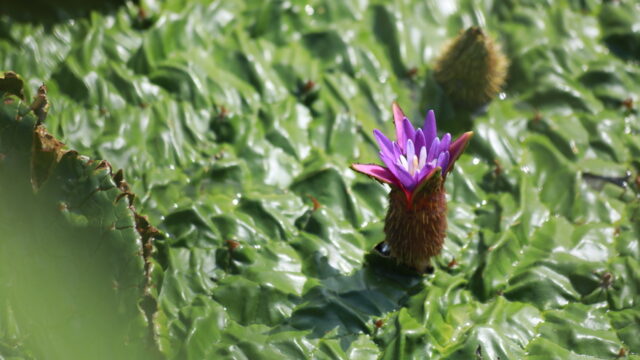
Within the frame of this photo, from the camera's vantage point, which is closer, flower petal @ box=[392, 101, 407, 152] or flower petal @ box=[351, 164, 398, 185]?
flower petal @ box=[351, 164, 398, 185]

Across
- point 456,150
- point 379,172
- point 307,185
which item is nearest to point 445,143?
point 456,150

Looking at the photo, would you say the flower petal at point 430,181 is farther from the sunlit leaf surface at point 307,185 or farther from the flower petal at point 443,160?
the sunlit leaf surface at point 307,185

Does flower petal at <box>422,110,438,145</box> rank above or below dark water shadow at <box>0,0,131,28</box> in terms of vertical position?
below

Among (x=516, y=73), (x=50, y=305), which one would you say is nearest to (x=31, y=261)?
(x=50, y=305)

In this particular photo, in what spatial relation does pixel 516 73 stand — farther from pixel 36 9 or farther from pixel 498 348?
pixel 36 9

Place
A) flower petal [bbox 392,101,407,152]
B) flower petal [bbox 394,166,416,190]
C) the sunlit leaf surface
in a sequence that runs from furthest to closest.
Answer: flower petal [bbox 392,101,407,152], flower petal [bbox 394,166,416,190], the sunlit leaf surface

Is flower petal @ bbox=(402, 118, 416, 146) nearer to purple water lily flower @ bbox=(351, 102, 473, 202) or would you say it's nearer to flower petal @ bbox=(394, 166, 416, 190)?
purple water lily flower @ bbox=(351, 102, 473, 202)

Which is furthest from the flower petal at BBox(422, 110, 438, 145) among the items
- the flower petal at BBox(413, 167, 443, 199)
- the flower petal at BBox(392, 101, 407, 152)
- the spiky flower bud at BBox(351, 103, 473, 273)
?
the flower petal at BBox(413, 167, 443, 199)

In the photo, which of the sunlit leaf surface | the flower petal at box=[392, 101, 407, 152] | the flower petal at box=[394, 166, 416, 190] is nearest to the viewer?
the sunlit leaf surface
